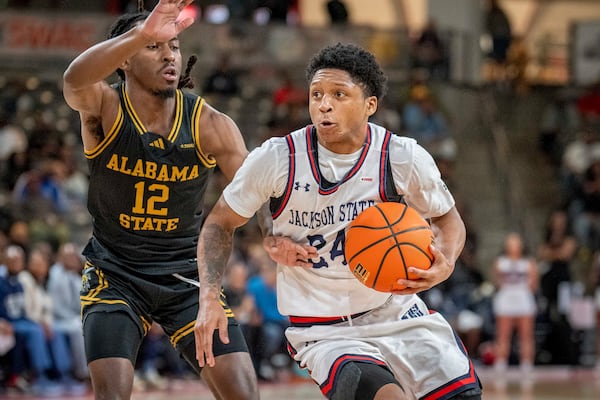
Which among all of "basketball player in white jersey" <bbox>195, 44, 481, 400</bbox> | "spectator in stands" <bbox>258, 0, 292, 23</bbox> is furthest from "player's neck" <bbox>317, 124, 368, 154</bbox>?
"spectator in stands" <bbox>258, 0, 292, 23</bbox>

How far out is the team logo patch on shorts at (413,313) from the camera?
5438 mm

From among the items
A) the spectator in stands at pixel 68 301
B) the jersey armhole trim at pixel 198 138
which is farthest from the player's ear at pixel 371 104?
the spectator in stands at pixel 68 301

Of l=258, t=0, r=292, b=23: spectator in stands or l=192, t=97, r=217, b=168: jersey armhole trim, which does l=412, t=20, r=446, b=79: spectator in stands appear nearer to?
l=258, t=0, r=292, b=23: spectator in stands

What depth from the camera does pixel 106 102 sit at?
610 centimetres

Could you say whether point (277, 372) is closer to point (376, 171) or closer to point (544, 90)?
point (376, 171)

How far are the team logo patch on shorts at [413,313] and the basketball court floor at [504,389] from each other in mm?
6462

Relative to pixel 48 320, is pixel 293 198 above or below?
above

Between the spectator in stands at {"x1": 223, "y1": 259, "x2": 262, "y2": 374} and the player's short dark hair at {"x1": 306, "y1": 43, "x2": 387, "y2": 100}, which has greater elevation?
the player's short dark hair at {"x1": 306, "y1": 43, "x2": 387, "y2": 100}

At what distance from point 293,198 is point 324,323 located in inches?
25.2

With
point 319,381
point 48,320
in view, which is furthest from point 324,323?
point 48,320

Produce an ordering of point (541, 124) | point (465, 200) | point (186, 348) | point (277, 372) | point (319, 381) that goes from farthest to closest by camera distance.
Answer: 1. point (541, 124)
2. point (465, 200)
3. point (277, 372)
4. point (186, 348)
5. point (319, 381)

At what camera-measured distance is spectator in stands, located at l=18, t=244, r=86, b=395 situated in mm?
12523

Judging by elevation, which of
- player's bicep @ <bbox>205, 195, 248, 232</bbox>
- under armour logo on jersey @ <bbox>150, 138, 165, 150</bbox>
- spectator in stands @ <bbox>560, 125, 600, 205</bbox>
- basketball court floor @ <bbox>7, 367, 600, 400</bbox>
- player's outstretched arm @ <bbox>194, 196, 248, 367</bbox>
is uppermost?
under armour logo on jersey @ <bbox>150, 138, 165, 150</bbox>

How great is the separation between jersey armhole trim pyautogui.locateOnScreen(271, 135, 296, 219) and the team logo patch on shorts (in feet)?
2.66
